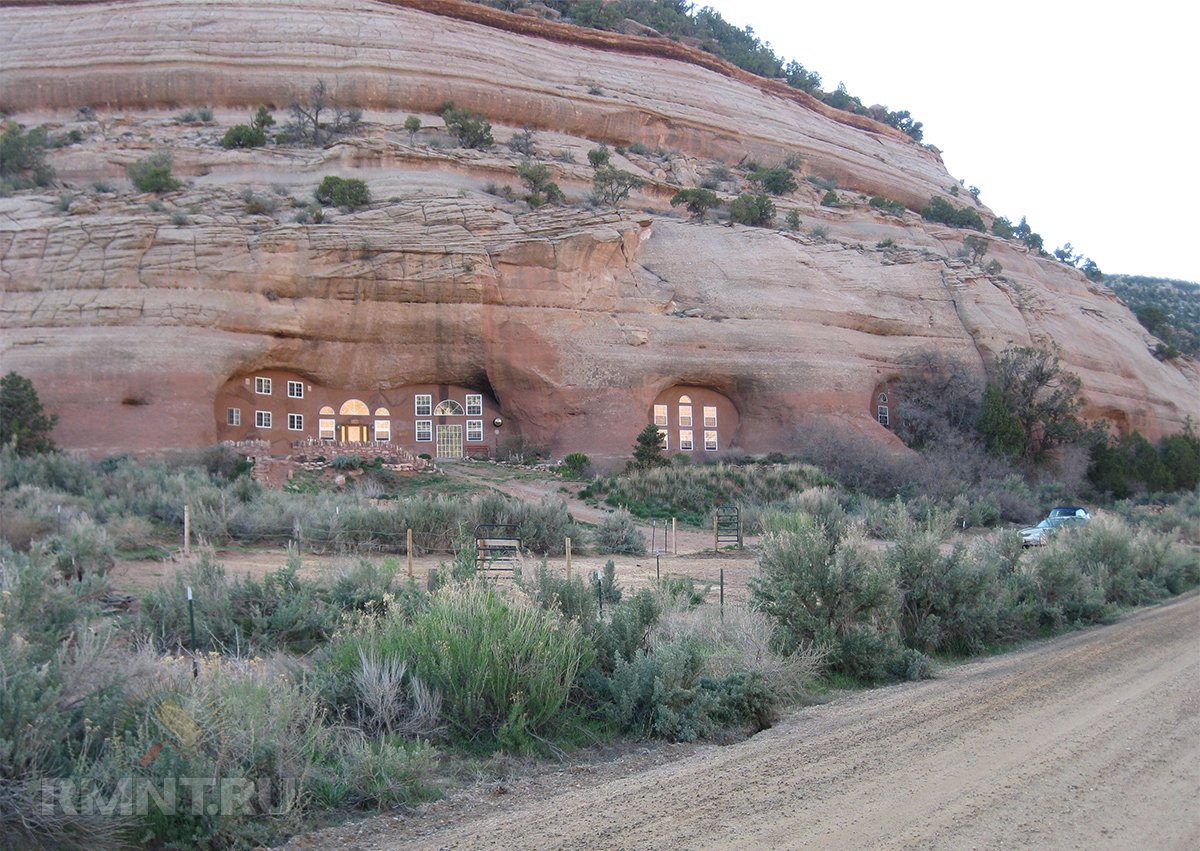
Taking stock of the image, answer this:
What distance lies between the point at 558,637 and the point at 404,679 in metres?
1.59

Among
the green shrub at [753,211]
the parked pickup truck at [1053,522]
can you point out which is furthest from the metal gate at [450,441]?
the parked pickup truck at [1053,522]

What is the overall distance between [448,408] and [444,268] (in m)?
6.08

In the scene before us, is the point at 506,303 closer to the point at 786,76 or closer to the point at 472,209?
the point at 472,209

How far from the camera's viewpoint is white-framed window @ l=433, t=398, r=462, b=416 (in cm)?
4091

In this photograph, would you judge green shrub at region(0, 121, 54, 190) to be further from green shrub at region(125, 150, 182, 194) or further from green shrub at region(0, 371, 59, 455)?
green shrub at region(0, 371, 59, 455)

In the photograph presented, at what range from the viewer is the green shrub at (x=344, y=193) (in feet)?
133

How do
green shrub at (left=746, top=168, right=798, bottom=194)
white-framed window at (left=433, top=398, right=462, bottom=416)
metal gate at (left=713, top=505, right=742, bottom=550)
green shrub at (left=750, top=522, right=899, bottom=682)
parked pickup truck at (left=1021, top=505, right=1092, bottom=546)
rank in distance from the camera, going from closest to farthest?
green shrub at (left=750, top=522, right=899, bottom=682) < metal gate at (left=713, top=505, right=742, bottom=550) < parked pickup truck at (left=1021, top=505, right=1092, bottom=546) < white-framed window at (left=433, top=398, right=462, bottom=416) < green shrub at (left=746, top=168, right=798, bottom=194)

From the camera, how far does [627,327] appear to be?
1602 inches

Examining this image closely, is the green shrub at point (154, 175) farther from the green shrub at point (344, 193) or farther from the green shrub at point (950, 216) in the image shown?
the green shrub at point (950, 216)

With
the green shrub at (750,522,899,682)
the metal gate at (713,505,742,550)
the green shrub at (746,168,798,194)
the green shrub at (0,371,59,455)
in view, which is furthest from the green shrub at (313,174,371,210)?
the green shrub at (750,522,899,682)

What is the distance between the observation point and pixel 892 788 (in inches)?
281

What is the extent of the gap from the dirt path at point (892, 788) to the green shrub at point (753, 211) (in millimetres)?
42045

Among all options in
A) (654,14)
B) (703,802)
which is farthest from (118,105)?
(703,802)

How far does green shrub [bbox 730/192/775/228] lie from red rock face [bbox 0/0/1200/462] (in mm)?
1902
